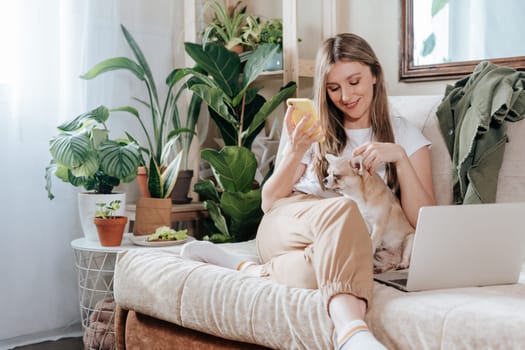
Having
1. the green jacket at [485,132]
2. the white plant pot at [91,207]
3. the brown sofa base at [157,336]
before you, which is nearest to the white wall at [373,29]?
the green jacket at [485,132]

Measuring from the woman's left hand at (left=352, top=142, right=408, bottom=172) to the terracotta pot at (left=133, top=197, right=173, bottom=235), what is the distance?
1119 millimetres

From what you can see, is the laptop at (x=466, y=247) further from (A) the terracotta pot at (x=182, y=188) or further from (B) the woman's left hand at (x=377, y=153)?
(A) the terracotta pot at (x=182, y=188)

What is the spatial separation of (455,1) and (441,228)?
53.2 inches

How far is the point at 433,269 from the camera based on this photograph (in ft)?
5.25

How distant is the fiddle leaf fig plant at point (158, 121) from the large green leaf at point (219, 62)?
0.18 meters

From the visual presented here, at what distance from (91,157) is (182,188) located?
0.73m

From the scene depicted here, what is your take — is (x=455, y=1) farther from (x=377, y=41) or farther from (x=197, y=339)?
(x=197, y=339)

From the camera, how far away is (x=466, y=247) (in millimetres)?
1585

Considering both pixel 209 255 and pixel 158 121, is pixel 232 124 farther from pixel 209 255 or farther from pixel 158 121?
pixel 209 255

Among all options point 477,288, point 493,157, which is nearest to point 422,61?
point 493,157

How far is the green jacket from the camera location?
6.75 ft

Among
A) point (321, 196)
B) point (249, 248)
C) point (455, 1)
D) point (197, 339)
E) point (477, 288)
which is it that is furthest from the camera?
point (455, 1)

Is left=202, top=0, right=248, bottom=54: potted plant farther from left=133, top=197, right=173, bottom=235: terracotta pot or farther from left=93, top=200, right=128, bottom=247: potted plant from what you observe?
left=93, top=200, right=128, bottom=247: potted plant

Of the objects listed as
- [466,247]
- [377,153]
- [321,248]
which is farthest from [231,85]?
[466,247]
